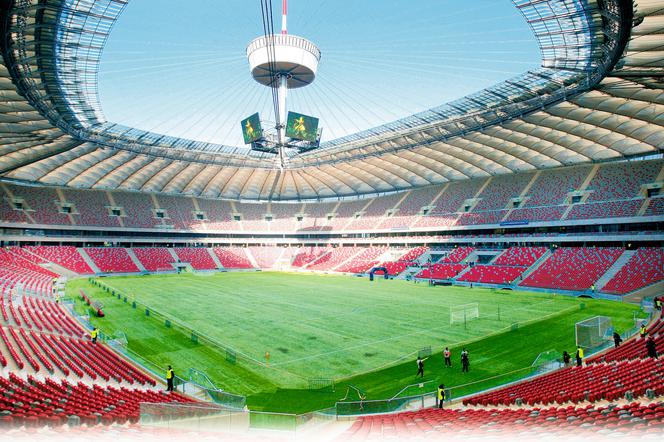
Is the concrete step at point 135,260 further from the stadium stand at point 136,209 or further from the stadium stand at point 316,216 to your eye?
the stadium stand at point 316,216

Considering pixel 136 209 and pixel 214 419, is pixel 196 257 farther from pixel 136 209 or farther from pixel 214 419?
pixel 214 419

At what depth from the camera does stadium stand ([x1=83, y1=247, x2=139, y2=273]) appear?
210ft

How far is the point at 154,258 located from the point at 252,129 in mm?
32895

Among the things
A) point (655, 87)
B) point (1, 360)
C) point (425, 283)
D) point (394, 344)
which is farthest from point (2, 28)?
point (425, 283)

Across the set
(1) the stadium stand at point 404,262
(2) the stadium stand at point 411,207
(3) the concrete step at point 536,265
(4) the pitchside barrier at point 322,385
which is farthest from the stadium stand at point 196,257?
(4) the pitchside barrier at point 322,385

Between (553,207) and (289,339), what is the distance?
1675 inches

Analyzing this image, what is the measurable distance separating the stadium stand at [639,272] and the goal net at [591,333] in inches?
745

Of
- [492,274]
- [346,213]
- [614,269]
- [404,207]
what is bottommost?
[614,269]

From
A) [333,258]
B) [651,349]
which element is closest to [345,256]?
[333,258]

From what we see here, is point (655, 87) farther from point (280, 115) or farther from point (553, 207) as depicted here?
point (280, 115)

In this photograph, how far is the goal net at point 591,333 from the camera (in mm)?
21266

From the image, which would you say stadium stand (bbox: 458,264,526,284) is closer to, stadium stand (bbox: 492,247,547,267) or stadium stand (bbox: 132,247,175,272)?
stadium stand (bbox: 492,247,547,267)

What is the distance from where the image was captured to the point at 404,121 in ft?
155

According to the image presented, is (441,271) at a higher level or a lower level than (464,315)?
higher
